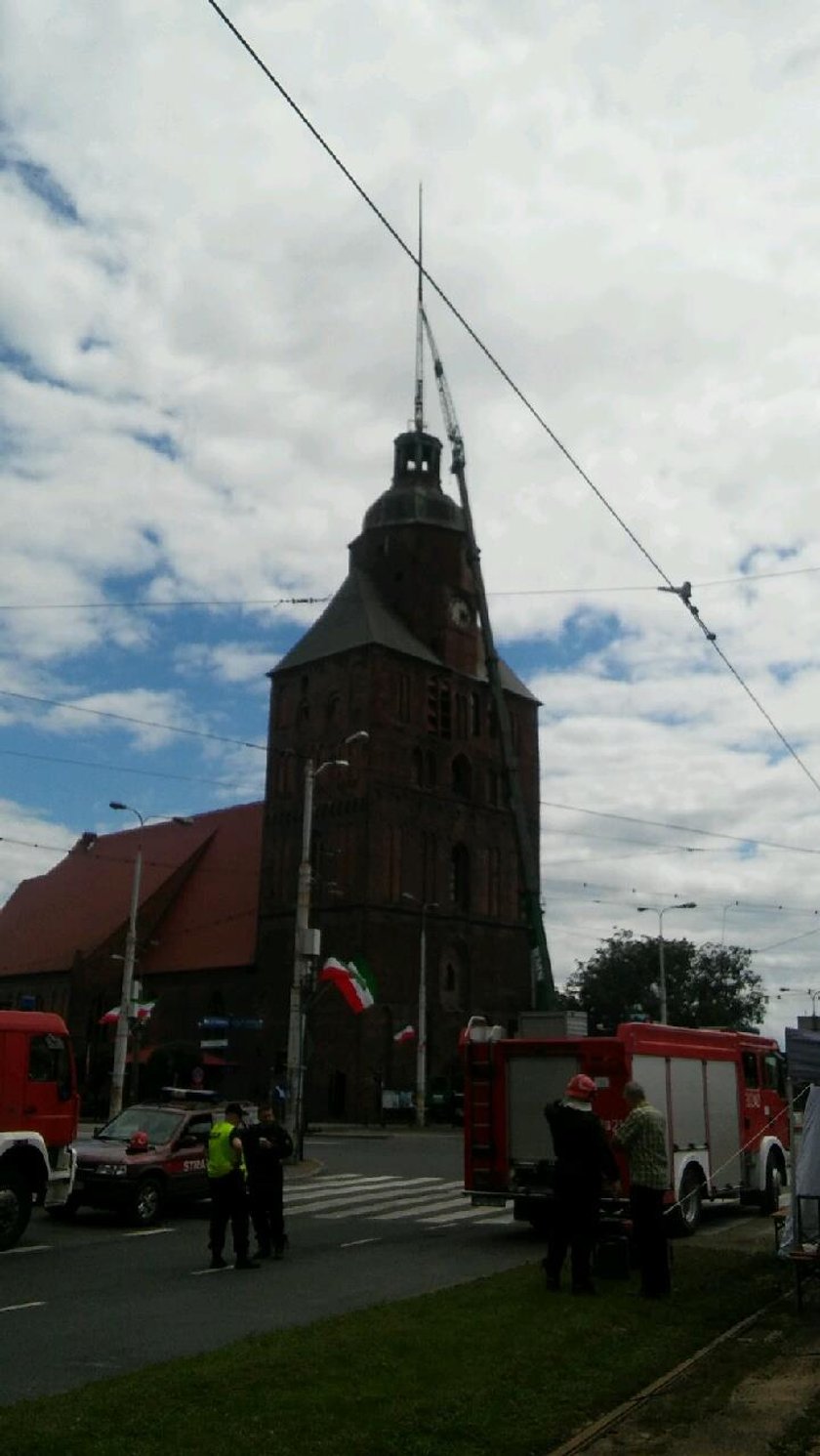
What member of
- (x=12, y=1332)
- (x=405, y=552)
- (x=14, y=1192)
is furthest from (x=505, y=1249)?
(x=405, y=552)

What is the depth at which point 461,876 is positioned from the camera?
2315 inches

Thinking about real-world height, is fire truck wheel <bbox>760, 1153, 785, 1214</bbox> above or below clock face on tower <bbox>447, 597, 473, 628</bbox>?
below

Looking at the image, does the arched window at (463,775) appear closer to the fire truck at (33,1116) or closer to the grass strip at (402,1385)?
the fire truck at (33,1116)

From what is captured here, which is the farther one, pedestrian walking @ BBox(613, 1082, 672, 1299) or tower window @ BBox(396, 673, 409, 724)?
tower window @ BBox(396, 673, 409, 724)

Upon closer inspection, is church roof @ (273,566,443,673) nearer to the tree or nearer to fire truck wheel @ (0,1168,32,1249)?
the tree

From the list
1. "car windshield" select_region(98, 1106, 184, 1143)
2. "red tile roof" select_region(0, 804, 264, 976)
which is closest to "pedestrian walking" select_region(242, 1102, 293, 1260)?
"car windshield" select_region(98, 1106, 184, 1143)

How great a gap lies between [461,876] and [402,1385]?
170 feet

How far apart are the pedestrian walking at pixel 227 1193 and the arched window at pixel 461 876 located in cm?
4534

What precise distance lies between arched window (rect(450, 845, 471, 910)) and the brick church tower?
0.08 meters

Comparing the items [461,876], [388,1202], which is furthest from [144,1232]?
[461,876]

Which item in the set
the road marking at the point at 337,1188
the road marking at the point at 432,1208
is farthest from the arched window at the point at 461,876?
the road marking at the point at 432,1208

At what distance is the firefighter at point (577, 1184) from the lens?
1034 cm

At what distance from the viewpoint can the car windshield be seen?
699 inches

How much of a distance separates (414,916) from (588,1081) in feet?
147
